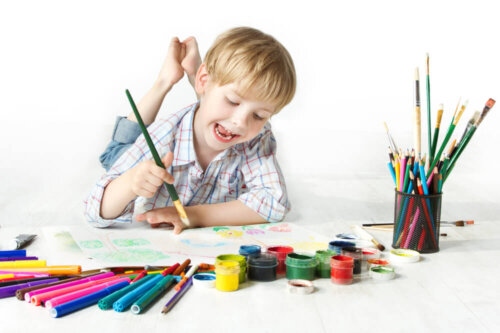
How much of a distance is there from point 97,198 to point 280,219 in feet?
1.27

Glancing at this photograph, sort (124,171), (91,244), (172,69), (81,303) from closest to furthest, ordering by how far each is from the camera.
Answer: (81,303) → (91,244) → (124,171) → (172,69)

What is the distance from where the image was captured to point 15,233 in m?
1.23

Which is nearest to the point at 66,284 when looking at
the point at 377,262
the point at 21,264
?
the point at 21,264

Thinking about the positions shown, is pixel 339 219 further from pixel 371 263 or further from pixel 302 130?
pixel 302 130

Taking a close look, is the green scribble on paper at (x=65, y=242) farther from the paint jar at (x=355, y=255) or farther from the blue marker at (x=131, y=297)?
the paint jar at (x=355, y=255)

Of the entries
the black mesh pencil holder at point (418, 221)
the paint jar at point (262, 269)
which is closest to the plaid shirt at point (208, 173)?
the black mesh pencil holder at point (418, 221)

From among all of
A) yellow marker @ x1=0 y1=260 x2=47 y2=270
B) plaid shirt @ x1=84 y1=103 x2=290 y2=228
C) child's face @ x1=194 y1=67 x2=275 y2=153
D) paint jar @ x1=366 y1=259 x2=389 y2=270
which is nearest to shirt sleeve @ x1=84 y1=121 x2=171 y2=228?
plaid shirt @ x1=84 y1=103 x2=290 y2=228

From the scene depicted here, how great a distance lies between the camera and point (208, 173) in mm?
1429

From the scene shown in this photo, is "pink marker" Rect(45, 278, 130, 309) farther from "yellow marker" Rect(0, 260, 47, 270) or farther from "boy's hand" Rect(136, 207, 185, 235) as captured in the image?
"boy's hand" Rect(136, 207, 185, 235)

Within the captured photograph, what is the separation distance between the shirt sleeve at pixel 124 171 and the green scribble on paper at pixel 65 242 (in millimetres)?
89

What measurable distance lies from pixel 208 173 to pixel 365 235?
410 mm

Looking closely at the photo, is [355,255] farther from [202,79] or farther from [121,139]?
[121,139]

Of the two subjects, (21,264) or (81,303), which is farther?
(21,264)

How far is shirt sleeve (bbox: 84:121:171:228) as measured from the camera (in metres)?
1.28
